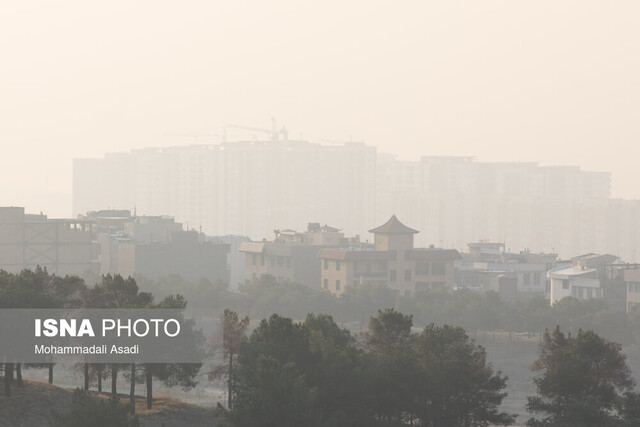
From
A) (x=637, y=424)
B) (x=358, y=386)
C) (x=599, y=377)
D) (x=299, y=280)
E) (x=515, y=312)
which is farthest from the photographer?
(x=299, y=280)

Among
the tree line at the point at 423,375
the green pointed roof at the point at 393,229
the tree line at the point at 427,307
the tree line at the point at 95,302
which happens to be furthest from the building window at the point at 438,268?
the tree line at the point at 423,375

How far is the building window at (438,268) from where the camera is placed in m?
104

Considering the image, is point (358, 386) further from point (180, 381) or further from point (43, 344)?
point (43, 344)

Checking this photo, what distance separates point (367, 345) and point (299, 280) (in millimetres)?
64732

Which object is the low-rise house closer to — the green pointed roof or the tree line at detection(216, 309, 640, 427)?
the green pointed roof

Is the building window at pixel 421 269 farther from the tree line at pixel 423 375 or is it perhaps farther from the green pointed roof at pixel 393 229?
the tree line at pixel 423 375

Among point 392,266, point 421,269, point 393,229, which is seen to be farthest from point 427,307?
point 393,229

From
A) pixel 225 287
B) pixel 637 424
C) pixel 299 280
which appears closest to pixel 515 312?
pixel 225 287

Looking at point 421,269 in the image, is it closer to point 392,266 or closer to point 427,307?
point 392,266

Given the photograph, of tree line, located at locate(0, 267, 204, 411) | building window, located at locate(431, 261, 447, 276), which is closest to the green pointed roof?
building window, located at locate(431, 261, 447, 276)

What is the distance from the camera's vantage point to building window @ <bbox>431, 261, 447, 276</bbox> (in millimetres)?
103688

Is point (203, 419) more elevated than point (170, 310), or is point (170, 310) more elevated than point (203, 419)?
point (170, 310)

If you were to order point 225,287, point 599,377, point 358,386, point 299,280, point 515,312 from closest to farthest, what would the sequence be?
point 358,386 → point 599,377 → point 515,312 → point 225,287 → point 299,280

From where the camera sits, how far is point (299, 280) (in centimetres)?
10894
